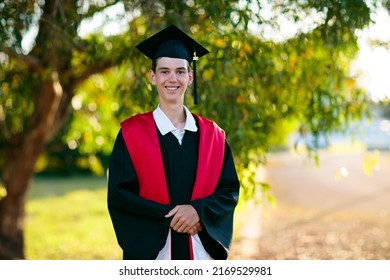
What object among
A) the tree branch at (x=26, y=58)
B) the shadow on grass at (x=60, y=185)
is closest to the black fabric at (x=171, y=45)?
the tree branch at (x=26, y=58)

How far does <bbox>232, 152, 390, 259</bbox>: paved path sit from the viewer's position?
26.5ft

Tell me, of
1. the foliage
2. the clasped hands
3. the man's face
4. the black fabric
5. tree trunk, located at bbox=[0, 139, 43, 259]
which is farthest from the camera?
tree trunk, located at bbox=[0, 139, 43, 259]

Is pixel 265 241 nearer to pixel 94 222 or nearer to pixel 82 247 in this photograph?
pixel 82 247

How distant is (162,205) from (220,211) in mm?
278

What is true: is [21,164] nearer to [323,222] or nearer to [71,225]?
[71,225]

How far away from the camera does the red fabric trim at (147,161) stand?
2.61m

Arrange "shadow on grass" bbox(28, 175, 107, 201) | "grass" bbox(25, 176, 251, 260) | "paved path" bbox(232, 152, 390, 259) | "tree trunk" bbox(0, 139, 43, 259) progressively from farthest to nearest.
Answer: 1. "shadow on grass" bbox(28, 175, 107, 201)
2. "grass" bbox(25, 176, 251, 260)
3. "paved path" bbox(232, 152, 390, 259)
4. "tree trunk" bbox(0, 139, 43, 259)

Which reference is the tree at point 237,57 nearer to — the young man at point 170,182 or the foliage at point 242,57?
the foliage at point 242,57

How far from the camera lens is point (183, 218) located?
2549 mm

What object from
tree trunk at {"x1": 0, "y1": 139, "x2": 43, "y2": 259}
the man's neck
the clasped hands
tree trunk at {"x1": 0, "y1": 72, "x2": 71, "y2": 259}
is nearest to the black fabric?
the man's neck

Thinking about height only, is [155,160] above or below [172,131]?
below

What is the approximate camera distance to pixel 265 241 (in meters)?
9.16

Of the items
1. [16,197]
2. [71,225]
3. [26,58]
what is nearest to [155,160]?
[26,58]

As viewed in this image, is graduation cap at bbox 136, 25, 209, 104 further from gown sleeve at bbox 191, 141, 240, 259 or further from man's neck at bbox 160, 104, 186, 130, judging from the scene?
gown sleeve at bbox 191, 141, 240, 259
